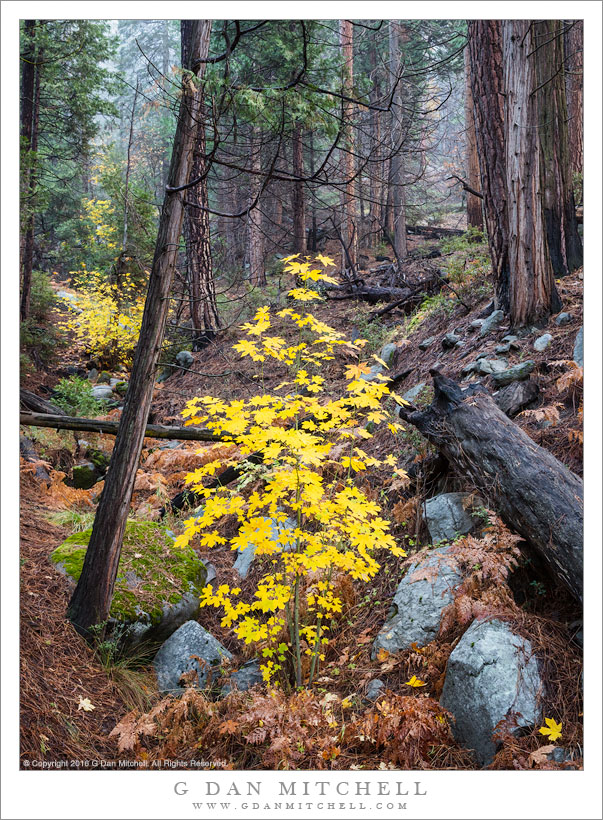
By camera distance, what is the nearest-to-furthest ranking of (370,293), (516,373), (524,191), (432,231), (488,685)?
1. (488,685)
2. (516,373)
3. (524,191)
4. (370,293)
5. (432,231)

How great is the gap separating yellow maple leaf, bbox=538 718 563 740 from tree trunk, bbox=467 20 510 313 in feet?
14.1

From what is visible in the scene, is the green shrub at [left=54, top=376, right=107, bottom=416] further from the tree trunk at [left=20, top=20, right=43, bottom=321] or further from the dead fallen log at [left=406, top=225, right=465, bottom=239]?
the dead fallen log at [left=406, top=225, right=465, bottom=239]

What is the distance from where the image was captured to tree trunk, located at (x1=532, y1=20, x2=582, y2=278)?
15.8 feet

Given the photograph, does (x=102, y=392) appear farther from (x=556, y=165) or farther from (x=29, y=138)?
(x=556, y=165)

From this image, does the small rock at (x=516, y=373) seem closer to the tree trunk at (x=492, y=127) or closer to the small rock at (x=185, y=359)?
the tree trunk at (x=492, y=127)

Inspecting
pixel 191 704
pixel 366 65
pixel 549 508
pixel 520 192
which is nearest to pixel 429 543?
pixel 549 508

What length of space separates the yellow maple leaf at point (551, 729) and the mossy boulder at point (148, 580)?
256 centimetres

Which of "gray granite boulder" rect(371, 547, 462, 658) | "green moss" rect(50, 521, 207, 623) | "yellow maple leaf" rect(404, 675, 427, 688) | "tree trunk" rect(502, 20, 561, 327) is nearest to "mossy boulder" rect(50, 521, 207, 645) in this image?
"green moss" rect(50, 521, 207, 623)

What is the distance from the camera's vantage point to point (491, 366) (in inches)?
187

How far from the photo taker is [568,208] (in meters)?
5.11

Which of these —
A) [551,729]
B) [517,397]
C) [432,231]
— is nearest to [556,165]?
[517,397]

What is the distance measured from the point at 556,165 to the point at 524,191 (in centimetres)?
46

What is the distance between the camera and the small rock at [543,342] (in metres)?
4.57

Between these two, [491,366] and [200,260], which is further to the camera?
[200,260]
